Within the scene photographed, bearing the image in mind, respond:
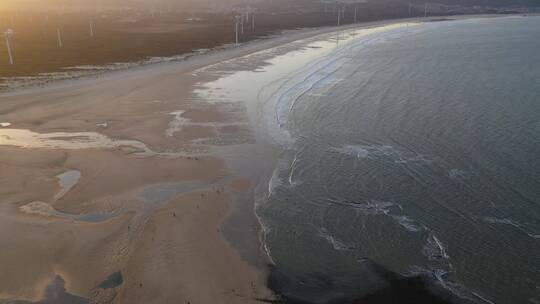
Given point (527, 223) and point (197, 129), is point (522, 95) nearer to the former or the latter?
point (527, 223)

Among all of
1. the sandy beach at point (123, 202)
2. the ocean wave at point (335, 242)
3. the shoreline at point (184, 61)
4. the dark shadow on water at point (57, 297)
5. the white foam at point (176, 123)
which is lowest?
the ocean wave at point (335, 242)

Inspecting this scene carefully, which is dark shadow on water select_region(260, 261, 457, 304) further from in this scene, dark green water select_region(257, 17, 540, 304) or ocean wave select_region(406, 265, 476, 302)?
ocean wave select_region(406, 265, 476, 302)

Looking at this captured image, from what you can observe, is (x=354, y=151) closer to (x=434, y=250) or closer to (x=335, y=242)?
(x=335, y=242)

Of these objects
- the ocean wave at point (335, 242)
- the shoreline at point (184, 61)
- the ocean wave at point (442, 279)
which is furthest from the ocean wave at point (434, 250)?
the shoreline at point (184, 61)

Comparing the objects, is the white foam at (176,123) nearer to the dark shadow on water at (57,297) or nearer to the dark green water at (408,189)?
the dark green water at (408,189)

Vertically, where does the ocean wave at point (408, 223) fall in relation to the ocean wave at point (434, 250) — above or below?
above

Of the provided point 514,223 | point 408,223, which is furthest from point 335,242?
point 514,223

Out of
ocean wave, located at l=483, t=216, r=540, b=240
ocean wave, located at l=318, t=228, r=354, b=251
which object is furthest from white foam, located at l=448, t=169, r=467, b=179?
ocean wave, located at l=318, t=228, r=354, b=251
